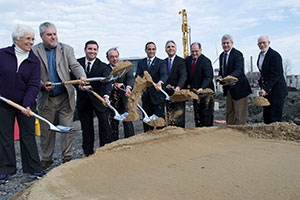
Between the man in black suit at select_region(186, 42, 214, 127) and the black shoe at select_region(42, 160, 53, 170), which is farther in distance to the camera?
the man in black suit at select_region(186, 42, 214, 127)

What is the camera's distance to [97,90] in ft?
12.7

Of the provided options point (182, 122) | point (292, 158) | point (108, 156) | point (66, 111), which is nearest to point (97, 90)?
point (66, 111)

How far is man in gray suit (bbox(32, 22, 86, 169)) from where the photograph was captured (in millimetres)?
3245

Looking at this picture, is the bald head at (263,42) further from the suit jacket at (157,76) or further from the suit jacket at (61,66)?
the suit jacket at (61,66)

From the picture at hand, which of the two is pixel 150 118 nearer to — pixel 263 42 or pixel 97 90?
pixel 97 90

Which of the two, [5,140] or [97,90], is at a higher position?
[97,90]

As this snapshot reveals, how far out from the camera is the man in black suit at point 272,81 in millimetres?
4047

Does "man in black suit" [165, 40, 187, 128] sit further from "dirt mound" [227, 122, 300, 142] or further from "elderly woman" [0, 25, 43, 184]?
"elderly woman" [0, 25, 43, 184]

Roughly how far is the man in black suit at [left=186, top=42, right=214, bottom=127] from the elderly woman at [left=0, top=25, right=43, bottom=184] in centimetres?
255

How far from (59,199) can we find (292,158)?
2238mm

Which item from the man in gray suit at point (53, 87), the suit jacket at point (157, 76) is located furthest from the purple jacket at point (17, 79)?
the suit jacket at point (157, 76)

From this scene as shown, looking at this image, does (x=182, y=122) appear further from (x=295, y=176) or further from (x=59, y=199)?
(x=59, y=199)

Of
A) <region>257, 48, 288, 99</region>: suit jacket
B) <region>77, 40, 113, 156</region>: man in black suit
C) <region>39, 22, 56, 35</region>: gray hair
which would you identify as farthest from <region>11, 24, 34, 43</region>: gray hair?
<region>257, 48, 288, 99</region>: suit jacket

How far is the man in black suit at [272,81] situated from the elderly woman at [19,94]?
10.6 ft
